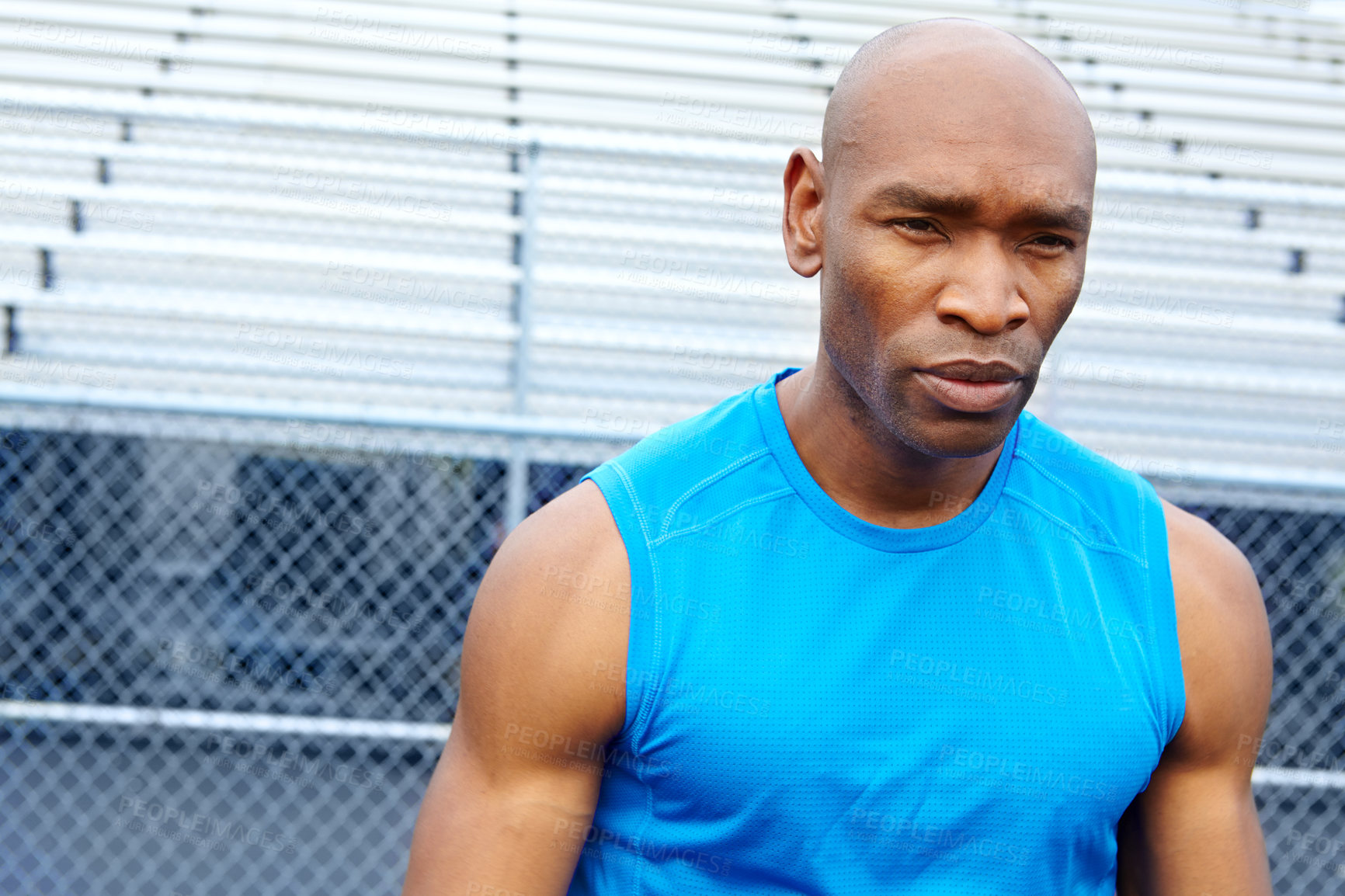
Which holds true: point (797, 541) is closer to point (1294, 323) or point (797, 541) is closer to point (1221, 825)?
point (1221, 825)

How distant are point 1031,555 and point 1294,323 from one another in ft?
16.9

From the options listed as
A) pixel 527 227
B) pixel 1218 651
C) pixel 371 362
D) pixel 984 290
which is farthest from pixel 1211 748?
pixel 371 362

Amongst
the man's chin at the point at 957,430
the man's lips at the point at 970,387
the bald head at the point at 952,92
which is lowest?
the man's chin at the point at 957,430

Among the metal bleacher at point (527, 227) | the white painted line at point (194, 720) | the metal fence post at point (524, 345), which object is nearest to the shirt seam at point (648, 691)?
the metal fence post at point (524, 345)

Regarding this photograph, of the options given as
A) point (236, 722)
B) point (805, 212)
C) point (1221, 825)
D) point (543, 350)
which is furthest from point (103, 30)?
point (1221, 825)

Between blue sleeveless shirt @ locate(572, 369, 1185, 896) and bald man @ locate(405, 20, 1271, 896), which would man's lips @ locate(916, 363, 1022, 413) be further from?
blue sleeveless shirt @ locate(572, 369, 1185, 896)

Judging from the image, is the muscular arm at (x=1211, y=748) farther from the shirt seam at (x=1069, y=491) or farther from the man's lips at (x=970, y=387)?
the man's lips at (x=970, y=387)

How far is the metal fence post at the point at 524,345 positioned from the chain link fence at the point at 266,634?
529 mm

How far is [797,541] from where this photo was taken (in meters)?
1.28

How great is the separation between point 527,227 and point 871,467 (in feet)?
9.70

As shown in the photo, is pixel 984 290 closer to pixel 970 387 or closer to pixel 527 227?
pixel 970 387

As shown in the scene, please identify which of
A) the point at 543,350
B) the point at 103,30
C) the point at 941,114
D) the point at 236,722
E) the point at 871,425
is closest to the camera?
the point at 941,114

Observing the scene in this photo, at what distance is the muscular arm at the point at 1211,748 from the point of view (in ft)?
4.21

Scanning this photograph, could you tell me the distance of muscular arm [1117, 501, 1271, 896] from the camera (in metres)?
1.28
